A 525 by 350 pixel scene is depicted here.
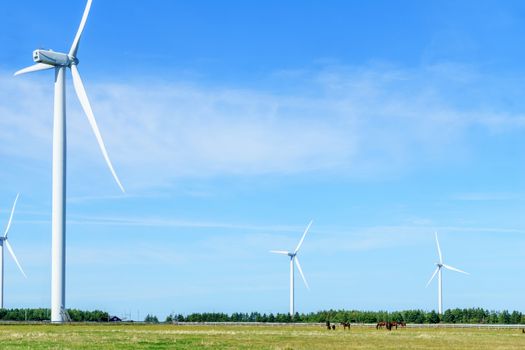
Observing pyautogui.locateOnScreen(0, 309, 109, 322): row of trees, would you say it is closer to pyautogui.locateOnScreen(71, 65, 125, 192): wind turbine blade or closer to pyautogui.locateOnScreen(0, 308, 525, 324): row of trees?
pyautogui.locateOnScreen(0, 308, 525, 324): row of trees

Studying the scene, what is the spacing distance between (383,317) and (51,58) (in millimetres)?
74184

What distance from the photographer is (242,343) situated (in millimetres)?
61281

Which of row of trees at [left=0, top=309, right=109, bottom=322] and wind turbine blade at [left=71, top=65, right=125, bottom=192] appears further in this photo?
row of trees at [left=0, top=309, right=109, bottom=322]

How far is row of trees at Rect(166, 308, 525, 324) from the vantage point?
139750 mm

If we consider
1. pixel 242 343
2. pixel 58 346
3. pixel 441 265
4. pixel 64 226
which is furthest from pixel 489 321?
pixel 58 346

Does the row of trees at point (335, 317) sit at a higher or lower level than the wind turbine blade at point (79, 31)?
lower

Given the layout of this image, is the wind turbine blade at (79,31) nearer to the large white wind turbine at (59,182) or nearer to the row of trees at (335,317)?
the large white wind turbine at (59,182)

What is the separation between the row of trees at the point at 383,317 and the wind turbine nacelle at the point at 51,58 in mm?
55054

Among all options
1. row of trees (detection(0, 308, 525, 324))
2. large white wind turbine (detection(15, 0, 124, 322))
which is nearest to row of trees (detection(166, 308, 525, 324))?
row of trees (detection(0, 308, 525, 324))

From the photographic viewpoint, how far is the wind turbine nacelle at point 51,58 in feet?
334

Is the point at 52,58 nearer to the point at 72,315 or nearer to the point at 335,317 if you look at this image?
the point at 72,315

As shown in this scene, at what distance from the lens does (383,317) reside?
485ft

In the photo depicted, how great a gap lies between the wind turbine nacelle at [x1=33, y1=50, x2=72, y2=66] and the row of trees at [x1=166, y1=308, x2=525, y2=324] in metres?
55.1

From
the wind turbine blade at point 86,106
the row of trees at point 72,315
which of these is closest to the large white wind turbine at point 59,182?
the wind turbine blade at point 86,106
